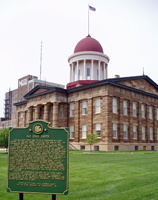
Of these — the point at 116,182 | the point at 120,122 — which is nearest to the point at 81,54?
the point at 120,122

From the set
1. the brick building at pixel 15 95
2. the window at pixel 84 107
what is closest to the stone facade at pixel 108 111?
the window at pixel 84 107

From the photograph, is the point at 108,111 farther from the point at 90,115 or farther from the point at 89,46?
the point at 89,46

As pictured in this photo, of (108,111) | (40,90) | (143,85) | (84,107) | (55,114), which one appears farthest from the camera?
(40,90)

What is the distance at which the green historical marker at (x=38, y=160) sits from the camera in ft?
22.1

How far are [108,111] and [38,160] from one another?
32149 millimetres

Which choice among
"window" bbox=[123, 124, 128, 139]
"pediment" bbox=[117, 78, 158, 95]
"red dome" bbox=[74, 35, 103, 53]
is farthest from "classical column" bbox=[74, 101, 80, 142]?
"red dome" bbox=[74, 35, 103, 53]

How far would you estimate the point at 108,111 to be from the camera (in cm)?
3856

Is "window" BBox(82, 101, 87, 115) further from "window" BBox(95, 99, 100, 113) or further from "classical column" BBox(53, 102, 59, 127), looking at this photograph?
"classical column" BBox(53, 102, 59, 127)

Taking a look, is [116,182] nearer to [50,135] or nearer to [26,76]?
[50,135]

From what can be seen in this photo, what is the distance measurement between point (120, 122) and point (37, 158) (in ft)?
114

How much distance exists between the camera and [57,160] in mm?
6879

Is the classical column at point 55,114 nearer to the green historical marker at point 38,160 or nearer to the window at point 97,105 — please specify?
the window at point 97,105

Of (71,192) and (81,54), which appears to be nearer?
(71,192)

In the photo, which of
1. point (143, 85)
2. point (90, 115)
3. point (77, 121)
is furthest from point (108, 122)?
point (143, 85)
